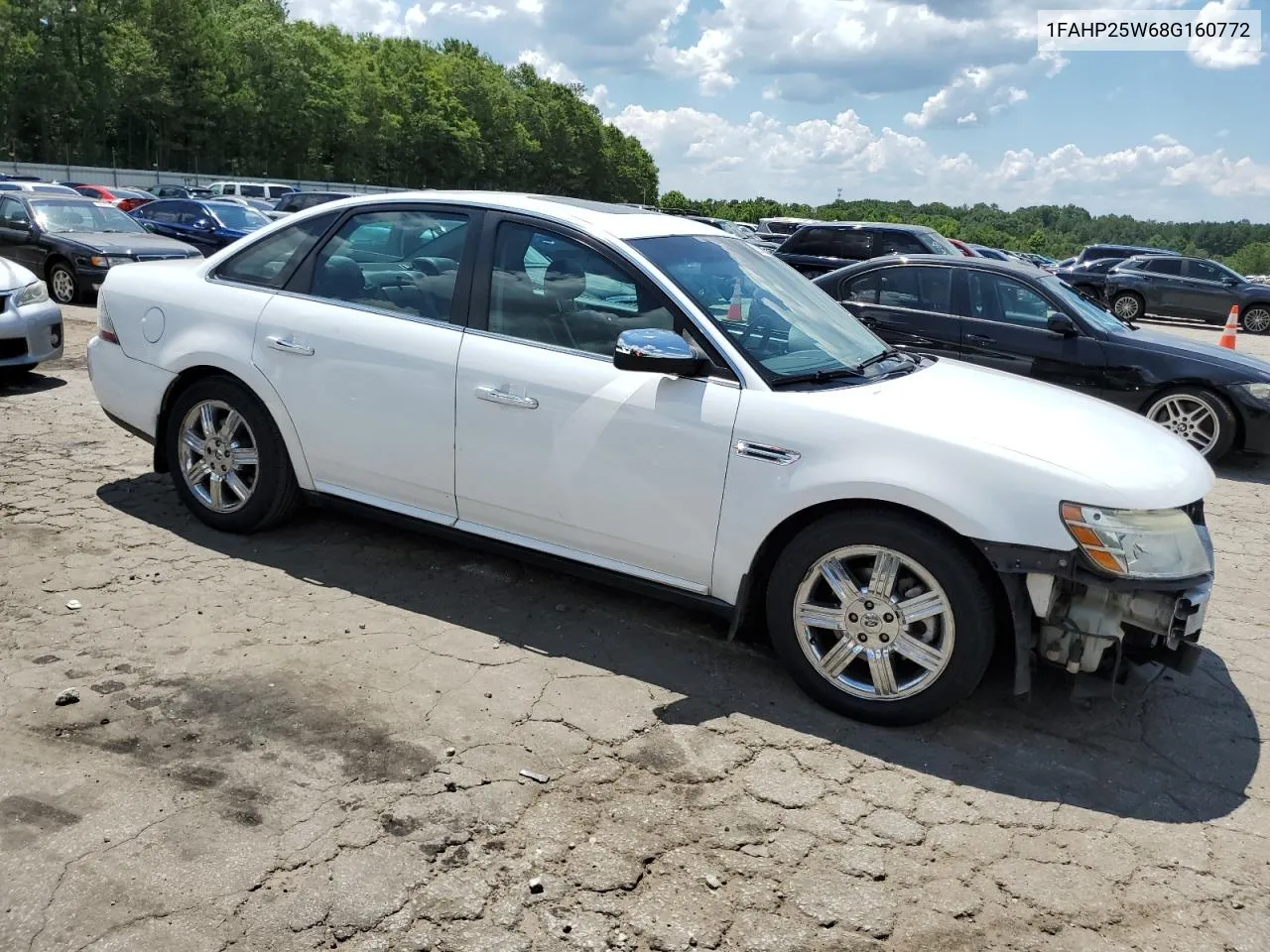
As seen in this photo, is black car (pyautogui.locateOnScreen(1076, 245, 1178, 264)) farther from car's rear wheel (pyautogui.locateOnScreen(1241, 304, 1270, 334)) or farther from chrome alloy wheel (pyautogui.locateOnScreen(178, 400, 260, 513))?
chrome alloy wheel (pyautogui.locateOnScreen(178, 400, 260, 513))

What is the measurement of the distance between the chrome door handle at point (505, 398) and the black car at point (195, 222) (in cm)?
1615

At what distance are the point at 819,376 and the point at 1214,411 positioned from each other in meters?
Answer: 5.96

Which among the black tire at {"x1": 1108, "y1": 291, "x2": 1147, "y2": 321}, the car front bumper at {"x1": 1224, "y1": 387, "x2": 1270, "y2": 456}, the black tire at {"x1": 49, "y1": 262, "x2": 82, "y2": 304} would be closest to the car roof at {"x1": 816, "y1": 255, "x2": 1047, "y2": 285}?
the car front bumper at {"x1": 1224, "y1": 387, "x2": 1270, "y2": 456}

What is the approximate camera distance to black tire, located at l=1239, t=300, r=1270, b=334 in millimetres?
22391

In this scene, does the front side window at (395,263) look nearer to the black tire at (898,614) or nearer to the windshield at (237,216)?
the black tire at (898,614)

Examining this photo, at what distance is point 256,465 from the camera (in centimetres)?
489

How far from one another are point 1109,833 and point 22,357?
8.49 metres

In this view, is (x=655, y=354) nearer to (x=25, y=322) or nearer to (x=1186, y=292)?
(x=25, y=322)

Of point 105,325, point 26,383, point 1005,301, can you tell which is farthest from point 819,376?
point 26,383

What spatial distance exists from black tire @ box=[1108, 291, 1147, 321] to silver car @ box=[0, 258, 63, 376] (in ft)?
71.8

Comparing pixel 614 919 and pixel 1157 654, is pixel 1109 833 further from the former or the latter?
pixel 614 919

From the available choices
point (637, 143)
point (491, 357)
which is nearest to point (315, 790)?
point (491, 357)

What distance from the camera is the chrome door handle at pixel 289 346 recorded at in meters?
4.60

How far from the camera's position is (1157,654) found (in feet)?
11.6
